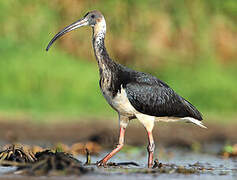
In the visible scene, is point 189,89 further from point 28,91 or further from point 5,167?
point 5,167

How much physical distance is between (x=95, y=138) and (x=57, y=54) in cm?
437

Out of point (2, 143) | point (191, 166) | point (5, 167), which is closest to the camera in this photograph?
point (5, 167)

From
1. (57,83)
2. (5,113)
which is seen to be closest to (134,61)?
(57,83)

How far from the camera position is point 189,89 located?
14.6 metres

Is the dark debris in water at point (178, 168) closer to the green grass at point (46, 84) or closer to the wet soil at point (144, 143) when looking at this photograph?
the wet soil at point (144, 143)

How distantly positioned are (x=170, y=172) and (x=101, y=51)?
182 centimetres

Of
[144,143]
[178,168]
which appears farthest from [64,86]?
[178,168]

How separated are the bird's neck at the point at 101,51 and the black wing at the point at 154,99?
33 centimetres

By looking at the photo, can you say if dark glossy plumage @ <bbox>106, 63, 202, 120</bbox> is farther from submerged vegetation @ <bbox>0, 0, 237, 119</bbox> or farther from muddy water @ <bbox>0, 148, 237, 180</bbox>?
submerged vegetation @ <bbox>0, 0, 237, 119</bbox>

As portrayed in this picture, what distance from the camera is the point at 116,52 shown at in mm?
16125

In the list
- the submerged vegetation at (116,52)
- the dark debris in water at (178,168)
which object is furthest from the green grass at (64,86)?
the dark debris in water at (178,168)

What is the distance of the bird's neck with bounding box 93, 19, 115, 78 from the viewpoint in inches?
338

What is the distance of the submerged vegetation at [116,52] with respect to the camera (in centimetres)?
1355

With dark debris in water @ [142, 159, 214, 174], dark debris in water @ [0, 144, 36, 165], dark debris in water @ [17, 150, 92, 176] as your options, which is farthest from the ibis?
dark debris in water @ [17, 150, 92, 176]
